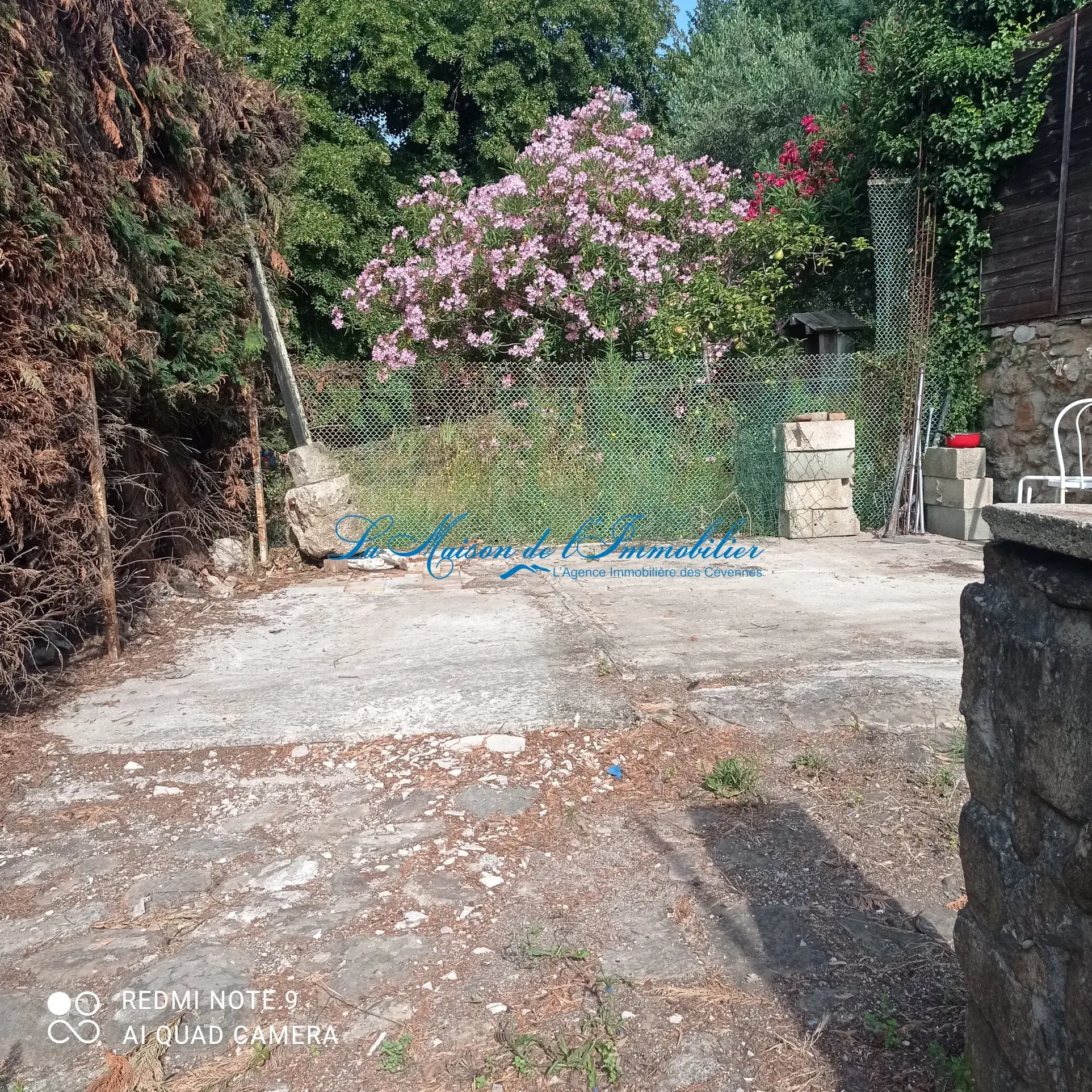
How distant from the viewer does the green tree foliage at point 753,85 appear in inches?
595

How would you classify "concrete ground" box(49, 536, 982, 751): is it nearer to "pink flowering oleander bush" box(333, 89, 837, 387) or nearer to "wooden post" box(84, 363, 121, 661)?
"wooden post" box(84, 363, 121, 661)

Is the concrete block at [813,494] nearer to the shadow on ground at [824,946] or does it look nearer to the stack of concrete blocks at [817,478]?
the stack of concrete blocks at [817,478]

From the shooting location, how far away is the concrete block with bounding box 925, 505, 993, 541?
26.7ft

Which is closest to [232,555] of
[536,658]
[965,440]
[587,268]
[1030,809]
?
[536,658]

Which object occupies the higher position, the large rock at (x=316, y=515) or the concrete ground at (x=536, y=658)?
the large rock at (x=316, y=515)

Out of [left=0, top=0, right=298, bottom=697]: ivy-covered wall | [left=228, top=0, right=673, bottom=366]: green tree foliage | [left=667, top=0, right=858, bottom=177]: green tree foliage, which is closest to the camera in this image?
[left=0, top=0, right=298, bottom=697]: ivy-covered wall

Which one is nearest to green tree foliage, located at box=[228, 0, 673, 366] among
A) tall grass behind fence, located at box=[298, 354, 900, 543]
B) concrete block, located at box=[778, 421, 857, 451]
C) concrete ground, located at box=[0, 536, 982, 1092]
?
tall grass behind fence, located at box=[298, 354, 900, 543]

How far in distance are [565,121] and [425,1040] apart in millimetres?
11112

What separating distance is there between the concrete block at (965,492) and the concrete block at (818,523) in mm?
917

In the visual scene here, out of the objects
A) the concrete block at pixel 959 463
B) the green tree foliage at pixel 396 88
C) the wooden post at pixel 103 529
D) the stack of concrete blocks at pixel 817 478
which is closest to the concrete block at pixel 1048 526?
the wooden post at pixel 103 529

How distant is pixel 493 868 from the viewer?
264cm

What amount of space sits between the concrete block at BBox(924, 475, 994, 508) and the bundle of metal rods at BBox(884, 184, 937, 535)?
0.88 feet

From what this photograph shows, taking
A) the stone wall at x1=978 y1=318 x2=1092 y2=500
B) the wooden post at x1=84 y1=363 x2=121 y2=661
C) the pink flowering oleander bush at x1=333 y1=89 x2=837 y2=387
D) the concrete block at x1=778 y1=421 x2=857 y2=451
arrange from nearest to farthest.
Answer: the wooden post at x1=84 y1=363 x2=121 y2=661
the stone wall at x1=978 y1=318 x2=1092 y2=500
the concrete block at x1=778 y1=421 x2=857 y2=451
the pink flowering oleander bush at x1=333 y1=89 x2=837 y2=387

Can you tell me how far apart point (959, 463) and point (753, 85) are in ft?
33.9
